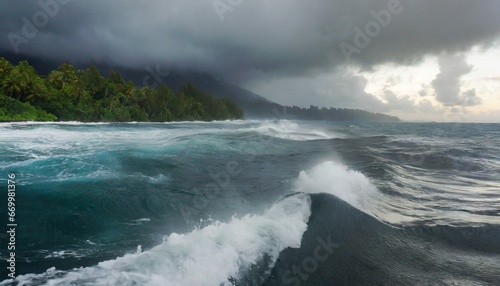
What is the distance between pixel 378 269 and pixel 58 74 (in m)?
80.6

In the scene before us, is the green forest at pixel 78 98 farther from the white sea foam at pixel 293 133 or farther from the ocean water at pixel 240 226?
the ocean water at pixel 240 226

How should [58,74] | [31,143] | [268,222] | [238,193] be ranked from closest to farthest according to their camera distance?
[268,222]
[238,193]
[31,143]
[58,74]

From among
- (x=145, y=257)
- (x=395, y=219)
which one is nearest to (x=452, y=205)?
(x=395, y=219)

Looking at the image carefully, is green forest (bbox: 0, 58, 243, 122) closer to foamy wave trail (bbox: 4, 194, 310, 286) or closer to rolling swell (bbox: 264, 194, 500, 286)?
foamy wave trail (bbox: 4, 194, 310, 286)

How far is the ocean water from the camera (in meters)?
6.19

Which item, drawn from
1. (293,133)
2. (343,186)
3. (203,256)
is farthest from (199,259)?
(293,133)

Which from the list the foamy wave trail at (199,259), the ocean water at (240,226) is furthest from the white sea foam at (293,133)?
the foamy wave trail at (199,259)

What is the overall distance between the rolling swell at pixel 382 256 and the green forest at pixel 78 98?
5730cm

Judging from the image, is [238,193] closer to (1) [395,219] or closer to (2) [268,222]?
(2) [268,222]

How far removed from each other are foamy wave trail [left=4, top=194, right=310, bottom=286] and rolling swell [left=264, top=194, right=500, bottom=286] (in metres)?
0.53

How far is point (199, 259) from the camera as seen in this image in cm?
618

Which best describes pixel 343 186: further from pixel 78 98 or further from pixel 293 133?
pixel 78 98

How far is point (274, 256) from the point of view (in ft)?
23.2

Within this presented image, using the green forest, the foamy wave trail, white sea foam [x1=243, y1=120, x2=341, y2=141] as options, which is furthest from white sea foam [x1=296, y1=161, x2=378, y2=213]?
the green forest
